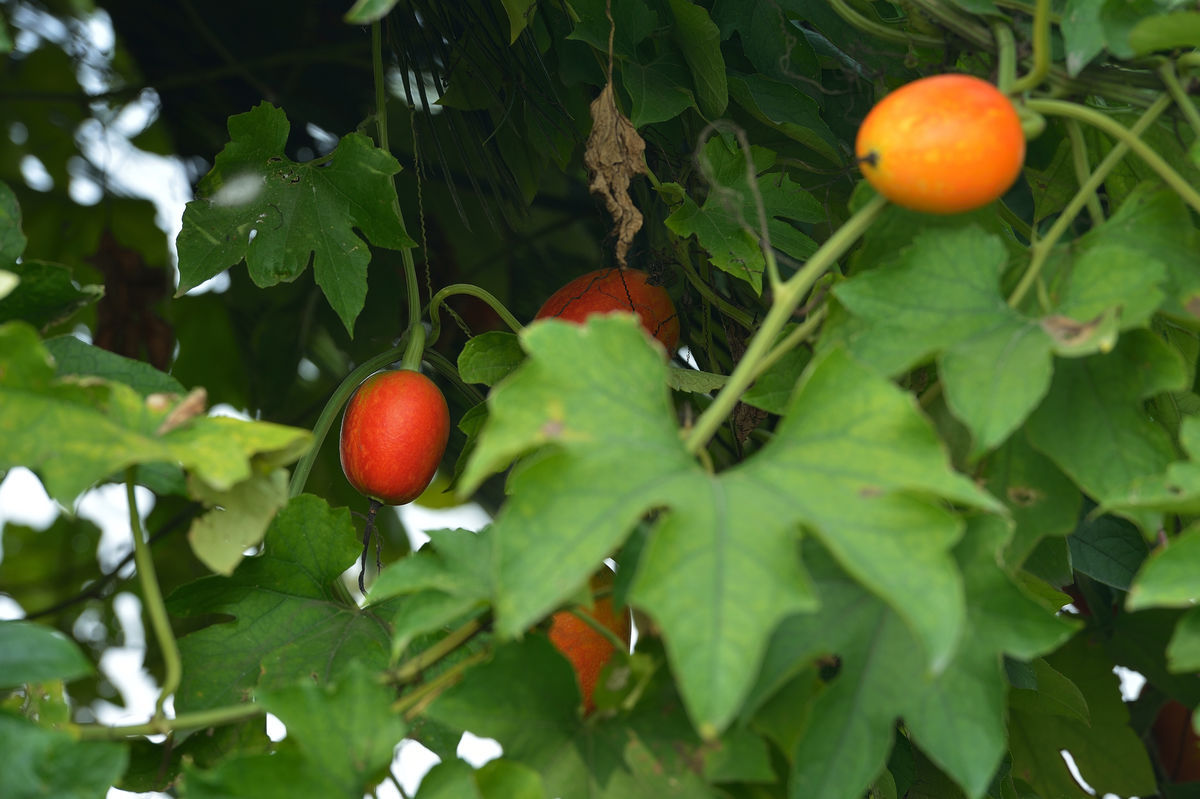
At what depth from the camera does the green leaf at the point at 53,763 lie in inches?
19.7

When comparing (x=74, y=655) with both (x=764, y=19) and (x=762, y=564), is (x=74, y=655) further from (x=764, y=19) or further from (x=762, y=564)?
(x=764, y=19)

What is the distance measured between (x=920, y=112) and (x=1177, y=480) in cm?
21

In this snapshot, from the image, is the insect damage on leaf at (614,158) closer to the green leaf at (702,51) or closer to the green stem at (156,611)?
the green leaf at (702,51)

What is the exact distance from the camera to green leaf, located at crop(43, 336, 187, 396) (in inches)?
26.4

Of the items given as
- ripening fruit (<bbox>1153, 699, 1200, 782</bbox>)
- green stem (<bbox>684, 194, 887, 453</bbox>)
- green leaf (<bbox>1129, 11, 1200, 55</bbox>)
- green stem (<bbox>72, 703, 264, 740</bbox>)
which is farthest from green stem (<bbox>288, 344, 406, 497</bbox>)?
ripening fruit (<bbox>1153, 699, 1200, 782</bbox>)

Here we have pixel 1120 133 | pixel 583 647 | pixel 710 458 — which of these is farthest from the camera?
pixel 583 647

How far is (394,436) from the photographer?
86 cm

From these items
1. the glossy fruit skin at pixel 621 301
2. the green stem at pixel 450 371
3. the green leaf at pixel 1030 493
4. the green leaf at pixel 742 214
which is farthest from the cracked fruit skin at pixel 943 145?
the green stem at pixel 450 371

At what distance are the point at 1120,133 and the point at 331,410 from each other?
1.95 ft

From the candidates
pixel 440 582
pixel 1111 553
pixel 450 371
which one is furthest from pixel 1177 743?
pixel 440 582

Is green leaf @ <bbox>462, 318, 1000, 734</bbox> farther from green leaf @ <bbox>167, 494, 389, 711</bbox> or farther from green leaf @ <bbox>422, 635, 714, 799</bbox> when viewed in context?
green leaf @ <bbox>167, 494, 389, 711</bbox>

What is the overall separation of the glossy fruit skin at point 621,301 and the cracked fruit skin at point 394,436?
149 millimetres

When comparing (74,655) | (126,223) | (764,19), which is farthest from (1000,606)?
(126,223)

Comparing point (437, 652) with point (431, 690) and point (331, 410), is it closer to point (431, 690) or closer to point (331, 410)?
point (431, 690)
